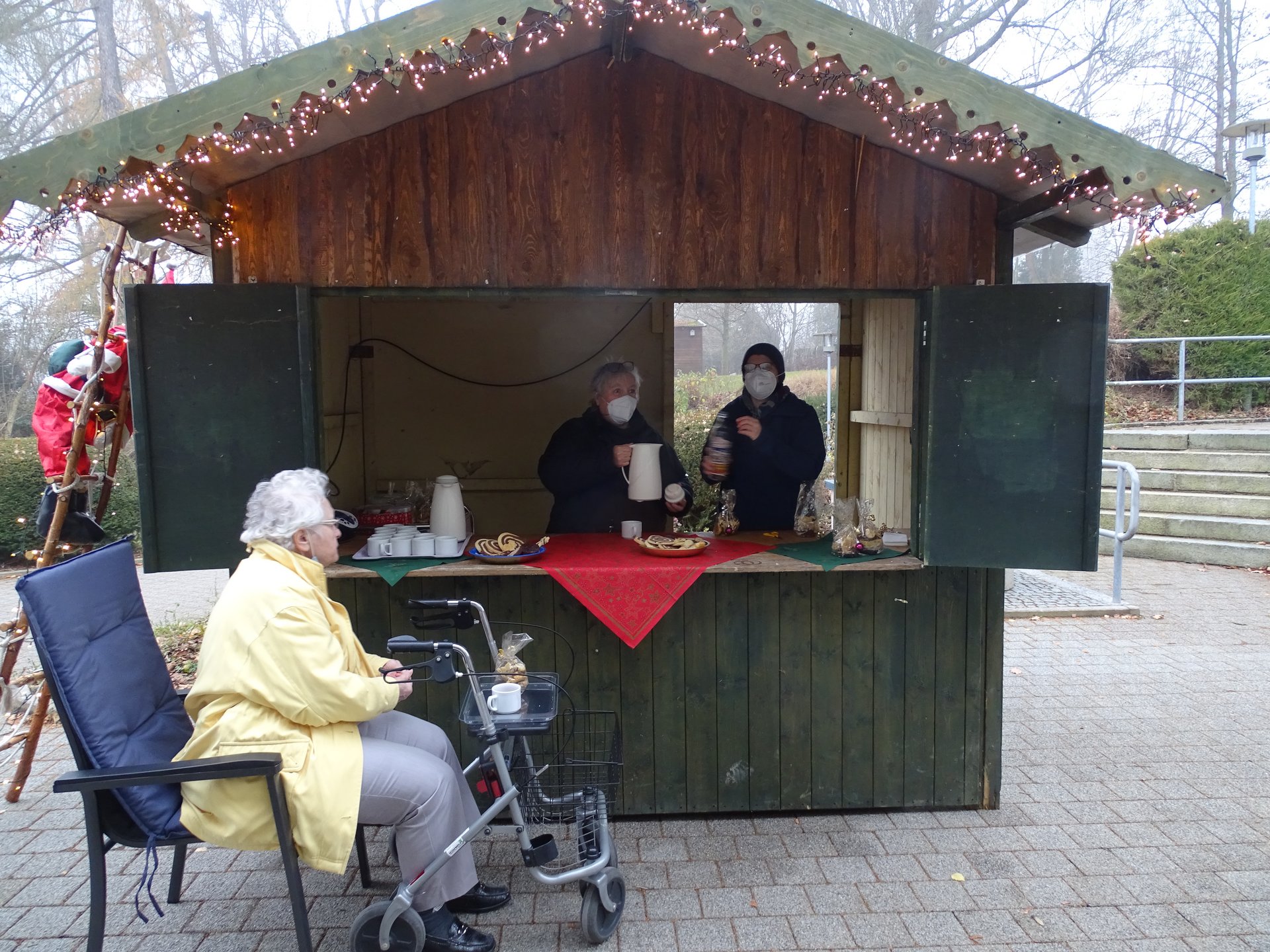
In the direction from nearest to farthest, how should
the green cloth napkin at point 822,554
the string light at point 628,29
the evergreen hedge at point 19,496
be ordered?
1. the string light at point 628,29
2. the green cloth napkin at point 822,554
3. the evergreen hedge at point 19,496

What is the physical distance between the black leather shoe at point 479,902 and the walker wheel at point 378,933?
0.31 metres

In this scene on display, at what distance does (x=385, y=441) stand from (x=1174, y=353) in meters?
11.7

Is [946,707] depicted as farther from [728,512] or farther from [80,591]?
[80,591]

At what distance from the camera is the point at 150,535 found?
10.2 ft

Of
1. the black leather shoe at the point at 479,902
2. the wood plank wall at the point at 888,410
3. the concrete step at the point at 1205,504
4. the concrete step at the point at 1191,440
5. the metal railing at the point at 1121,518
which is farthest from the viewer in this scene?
the concrete step at the point at 1191,440

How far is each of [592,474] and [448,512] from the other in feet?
2.99

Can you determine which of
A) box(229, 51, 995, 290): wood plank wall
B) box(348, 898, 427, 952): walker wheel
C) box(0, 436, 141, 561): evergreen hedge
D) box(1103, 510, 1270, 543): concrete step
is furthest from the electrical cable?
box(1103, 510, 1270, 543): concrete step

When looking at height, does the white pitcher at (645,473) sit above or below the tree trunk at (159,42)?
below

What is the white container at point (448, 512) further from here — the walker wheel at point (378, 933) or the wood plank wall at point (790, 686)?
the walker wheel at point (378, 933)

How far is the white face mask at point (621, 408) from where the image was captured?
4234mm

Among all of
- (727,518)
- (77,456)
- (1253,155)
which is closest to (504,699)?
(727,518)

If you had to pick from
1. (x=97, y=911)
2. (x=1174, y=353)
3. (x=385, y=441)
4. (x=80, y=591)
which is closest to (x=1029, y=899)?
(x=97, y=911)

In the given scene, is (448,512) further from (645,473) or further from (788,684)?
(788,684)

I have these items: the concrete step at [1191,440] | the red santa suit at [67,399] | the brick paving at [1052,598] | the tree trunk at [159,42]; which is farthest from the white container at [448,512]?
the tree trunk at [159,42]
